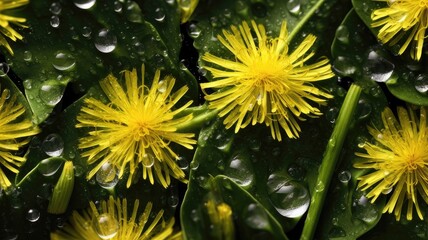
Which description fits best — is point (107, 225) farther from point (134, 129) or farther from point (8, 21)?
point (8, 21)

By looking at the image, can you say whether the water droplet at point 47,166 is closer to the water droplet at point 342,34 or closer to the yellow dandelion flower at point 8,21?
the yellow dandelion flower at point 8,21

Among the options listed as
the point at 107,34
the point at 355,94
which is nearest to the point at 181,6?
the point at 107,34

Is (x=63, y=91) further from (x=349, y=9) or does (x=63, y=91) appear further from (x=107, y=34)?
(x=349, y=9)

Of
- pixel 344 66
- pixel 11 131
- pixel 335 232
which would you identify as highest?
pixel 11 131

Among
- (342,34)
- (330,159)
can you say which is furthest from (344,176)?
(342,34)

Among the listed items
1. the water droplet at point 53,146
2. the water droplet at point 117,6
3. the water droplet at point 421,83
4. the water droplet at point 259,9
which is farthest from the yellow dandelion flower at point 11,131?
the water droplet at point 421,83

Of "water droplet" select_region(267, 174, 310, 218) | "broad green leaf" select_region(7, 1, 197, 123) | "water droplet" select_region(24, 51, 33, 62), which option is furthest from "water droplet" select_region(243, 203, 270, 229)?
"water droplet" select_region(24, 51, 33, 62)

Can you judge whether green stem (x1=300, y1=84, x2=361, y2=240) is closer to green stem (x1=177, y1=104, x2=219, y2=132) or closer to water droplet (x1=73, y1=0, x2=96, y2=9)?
green stem (x1=177, y1=104, x2=219, y2=132)
